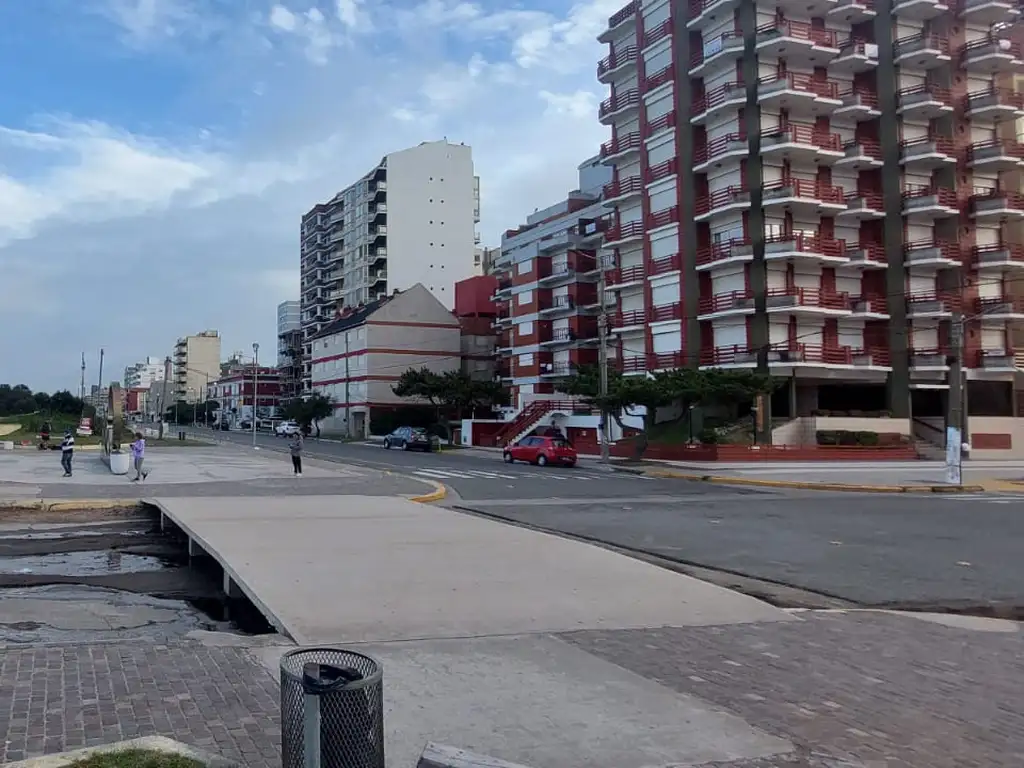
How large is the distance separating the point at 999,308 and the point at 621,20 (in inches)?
1204

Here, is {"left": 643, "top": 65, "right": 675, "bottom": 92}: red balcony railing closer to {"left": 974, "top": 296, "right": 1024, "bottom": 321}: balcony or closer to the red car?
{"left": 974, "top": 296, "right": 1024, "bottom": 321}: balcony

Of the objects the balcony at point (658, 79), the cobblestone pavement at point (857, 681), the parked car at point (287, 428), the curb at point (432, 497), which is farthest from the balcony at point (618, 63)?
the cobblestone pavement at point (857, 681)

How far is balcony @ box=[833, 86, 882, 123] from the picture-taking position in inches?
1913

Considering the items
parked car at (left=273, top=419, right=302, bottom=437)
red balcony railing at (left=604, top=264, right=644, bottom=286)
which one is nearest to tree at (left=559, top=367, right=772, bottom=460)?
red balcony railing at (left=604, top=264, right=644, bottom=286)

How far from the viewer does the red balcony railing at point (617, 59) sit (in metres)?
55.8

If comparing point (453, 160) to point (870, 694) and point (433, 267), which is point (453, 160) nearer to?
point (433, 267)

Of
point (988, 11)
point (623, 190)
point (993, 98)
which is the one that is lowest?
point (623, 190)

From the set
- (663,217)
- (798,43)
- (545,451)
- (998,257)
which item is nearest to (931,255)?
(998,257)

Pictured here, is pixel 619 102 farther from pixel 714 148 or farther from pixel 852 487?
pixel 852 487

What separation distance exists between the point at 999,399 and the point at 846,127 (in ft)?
65.9

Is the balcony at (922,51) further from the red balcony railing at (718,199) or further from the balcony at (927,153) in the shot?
the red balcony railing at (718,199)

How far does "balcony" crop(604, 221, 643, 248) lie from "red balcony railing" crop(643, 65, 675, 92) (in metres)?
8.59

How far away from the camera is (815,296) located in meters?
46.8

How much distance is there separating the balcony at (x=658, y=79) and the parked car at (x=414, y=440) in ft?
87.3
